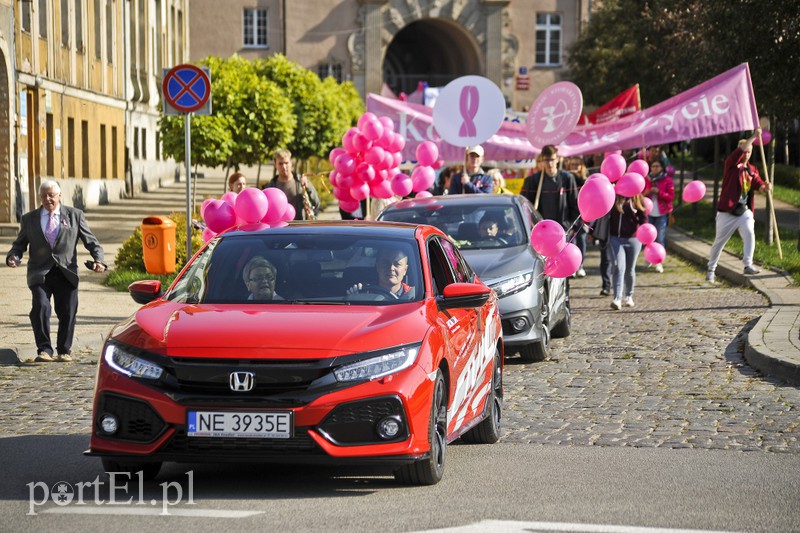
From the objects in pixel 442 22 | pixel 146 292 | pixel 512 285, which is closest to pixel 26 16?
pixel 512 285

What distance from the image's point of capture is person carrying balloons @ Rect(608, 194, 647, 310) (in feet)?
62.3

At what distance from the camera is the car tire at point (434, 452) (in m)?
7.84

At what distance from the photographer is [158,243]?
2006 cm

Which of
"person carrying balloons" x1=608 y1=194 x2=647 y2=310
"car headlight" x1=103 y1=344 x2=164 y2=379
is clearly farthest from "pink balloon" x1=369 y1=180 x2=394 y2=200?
"car headlight" x1=103 y1=344 x2=164 y2=379

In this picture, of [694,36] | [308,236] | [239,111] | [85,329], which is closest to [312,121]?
[239,111]

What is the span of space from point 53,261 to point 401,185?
6.72m

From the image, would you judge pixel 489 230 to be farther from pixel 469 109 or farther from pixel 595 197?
pixel 469 109

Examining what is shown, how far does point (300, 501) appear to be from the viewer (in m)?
7.53

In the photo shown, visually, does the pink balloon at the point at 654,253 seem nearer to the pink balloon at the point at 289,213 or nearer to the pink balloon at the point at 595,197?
the pink balloon at the point at 289,213

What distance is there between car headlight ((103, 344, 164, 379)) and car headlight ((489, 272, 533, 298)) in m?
6.38

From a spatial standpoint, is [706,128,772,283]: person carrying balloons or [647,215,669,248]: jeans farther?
[647,215,669,248]: jeans

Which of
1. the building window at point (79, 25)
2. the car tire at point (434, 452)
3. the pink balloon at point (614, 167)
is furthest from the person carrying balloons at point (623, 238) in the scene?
the building window at point (79, 25)

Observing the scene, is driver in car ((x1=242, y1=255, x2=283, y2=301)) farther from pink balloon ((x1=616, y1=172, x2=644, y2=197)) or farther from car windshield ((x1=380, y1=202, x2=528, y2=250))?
pink balloon ((x1=616, y1=172, x2=644, y2=197))

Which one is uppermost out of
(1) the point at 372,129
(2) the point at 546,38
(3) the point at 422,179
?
(2) the point at 546,38
